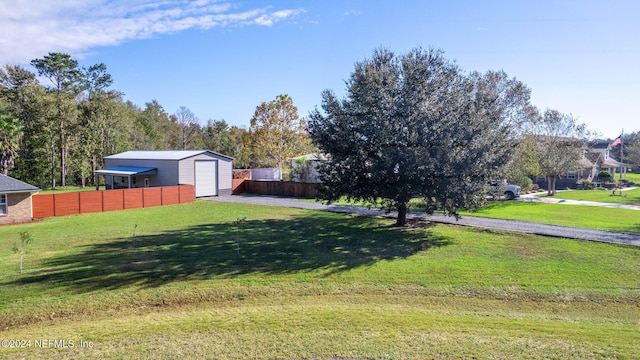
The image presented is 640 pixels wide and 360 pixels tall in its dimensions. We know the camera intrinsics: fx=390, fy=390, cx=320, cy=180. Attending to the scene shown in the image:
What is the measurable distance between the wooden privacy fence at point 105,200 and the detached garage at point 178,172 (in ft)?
8.36

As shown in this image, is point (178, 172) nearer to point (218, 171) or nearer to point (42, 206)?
point (218, 171)

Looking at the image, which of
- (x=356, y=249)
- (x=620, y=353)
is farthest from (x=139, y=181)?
(x=620, y=353)

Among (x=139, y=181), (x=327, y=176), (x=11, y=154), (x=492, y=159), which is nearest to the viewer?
(x=492, y=159)

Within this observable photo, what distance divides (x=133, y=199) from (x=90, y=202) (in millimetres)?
2883

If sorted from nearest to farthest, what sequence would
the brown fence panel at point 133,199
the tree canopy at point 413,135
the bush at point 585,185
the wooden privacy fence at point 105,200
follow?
the tree canopy at point 413,135, the wooden privacy fence at point 105,200, the brown fence panel at point 133,199, the bush at point 585,185

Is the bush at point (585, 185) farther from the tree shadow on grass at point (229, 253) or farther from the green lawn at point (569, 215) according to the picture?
the tree shadow on grass at point (229, 253)

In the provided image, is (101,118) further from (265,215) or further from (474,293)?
(474,293)

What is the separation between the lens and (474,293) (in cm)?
1140

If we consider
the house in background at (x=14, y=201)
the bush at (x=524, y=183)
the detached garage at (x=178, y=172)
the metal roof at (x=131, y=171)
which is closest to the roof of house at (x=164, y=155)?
the detached garage at (x=178, y=172)

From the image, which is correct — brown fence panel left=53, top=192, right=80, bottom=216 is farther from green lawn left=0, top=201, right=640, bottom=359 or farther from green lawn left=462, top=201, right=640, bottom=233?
green lawn left=462, top=201, right=640, bottom=233

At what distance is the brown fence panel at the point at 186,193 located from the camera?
31.3 metres

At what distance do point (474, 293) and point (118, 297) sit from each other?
986cm

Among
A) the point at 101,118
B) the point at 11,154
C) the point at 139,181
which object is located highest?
the point at 101,118

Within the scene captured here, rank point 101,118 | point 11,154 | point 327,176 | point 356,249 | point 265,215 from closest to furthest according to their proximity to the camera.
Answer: point 356,249, point 327,176, point 265,215, point 11,154, point 101,118
